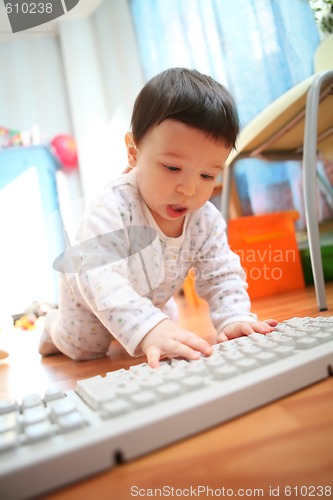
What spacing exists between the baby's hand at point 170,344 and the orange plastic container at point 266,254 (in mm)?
880

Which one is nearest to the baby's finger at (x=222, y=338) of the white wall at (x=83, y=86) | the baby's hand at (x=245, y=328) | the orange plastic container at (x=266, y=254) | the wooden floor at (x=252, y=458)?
the baby's hand at (x=245, y=328)

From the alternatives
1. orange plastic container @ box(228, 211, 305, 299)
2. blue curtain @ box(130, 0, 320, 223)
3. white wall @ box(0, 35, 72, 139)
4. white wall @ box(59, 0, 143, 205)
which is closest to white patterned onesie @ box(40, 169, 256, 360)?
orange plastic container @ box(228, 211, 305, 299)

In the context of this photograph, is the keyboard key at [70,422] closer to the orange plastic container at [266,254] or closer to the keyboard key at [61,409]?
the keyboard key at [61,409]

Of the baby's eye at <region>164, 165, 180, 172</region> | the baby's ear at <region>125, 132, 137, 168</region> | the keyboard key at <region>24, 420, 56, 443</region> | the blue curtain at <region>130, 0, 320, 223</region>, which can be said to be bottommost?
the keyboard key at <region>24, 420, 56, 443</region>

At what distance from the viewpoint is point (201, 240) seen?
0.86m

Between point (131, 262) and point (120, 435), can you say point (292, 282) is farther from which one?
point (120, 435)

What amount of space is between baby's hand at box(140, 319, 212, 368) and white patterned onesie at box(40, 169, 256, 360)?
0.05 feet

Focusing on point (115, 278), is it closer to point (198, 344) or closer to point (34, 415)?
point (198, 344)

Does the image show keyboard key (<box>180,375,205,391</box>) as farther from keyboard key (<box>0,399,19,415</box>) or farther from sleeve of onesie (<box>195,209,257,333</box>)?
sleeve of onesie (<box>195,209,257,333</box>)

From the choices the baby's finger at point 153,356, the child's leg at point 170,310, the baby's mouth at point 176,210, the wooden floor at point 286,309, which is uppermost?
the baby's mouth at point 176,210

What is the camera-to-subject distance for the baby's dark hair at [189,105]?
66 centimetres

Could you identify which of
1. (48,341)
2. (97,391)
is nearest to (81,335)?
(48,341)

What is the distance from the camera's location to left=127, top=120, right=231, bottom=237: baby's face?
2.15ft

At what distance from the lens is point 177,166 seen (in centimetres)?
67
